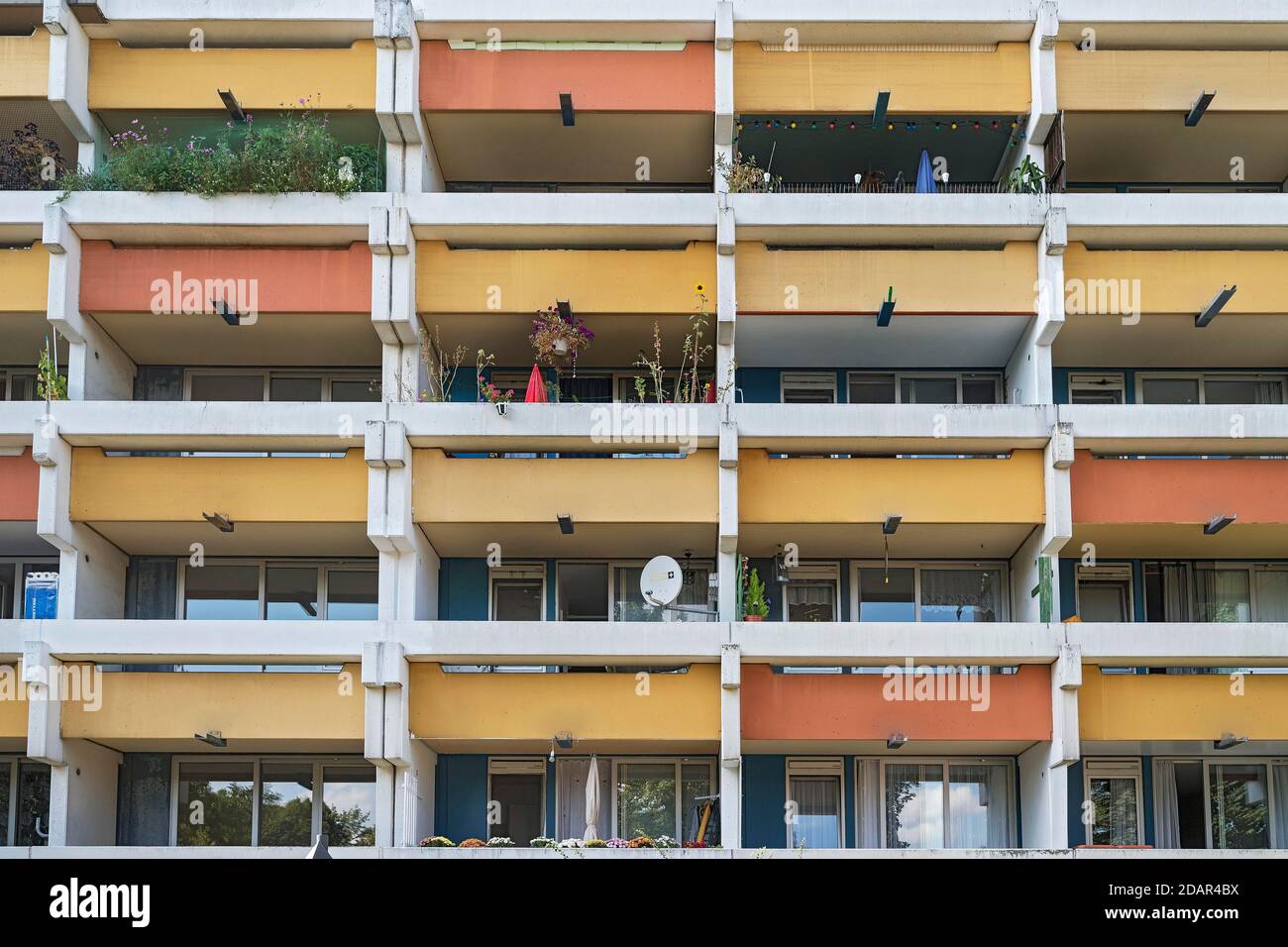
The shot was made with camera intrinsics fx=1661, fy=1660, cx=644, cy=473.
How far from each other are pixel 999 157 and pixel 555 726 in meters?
12.9

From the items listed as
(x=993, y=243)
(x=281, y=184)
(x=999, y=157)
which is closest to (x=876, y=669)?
(x=993, y=243)

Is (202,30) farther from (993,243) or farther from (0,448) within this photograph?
(993,243)

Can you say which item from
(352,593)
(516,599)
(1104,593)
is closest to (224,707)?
(352,593)

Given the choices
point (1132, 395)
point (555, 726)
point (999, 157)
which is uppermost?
point (999, 157)

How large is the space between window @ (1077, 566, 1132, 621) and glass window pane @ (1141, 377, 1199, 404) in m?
3.18

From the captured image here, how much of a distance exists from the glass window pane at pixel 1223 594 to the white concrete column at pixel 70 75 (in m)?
20.3

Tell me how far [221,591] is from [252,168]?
284 inches

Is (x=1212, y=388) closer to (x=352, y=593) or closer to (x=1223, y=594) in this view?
(x=1223, y=594)

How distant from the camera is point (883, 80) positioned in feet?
92.5

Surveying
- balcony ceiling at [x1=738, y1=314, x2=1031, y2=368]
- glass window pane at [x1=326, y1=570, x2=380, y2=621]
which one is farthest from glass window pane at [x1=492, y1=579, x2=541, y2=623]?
balcony ceiling at [x1=738, y1=314, x2=1031, y2=368]

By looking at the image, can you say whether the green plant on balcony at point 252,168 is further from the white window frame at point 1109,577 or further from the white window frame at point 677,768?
the white window frame at point 1109,577
